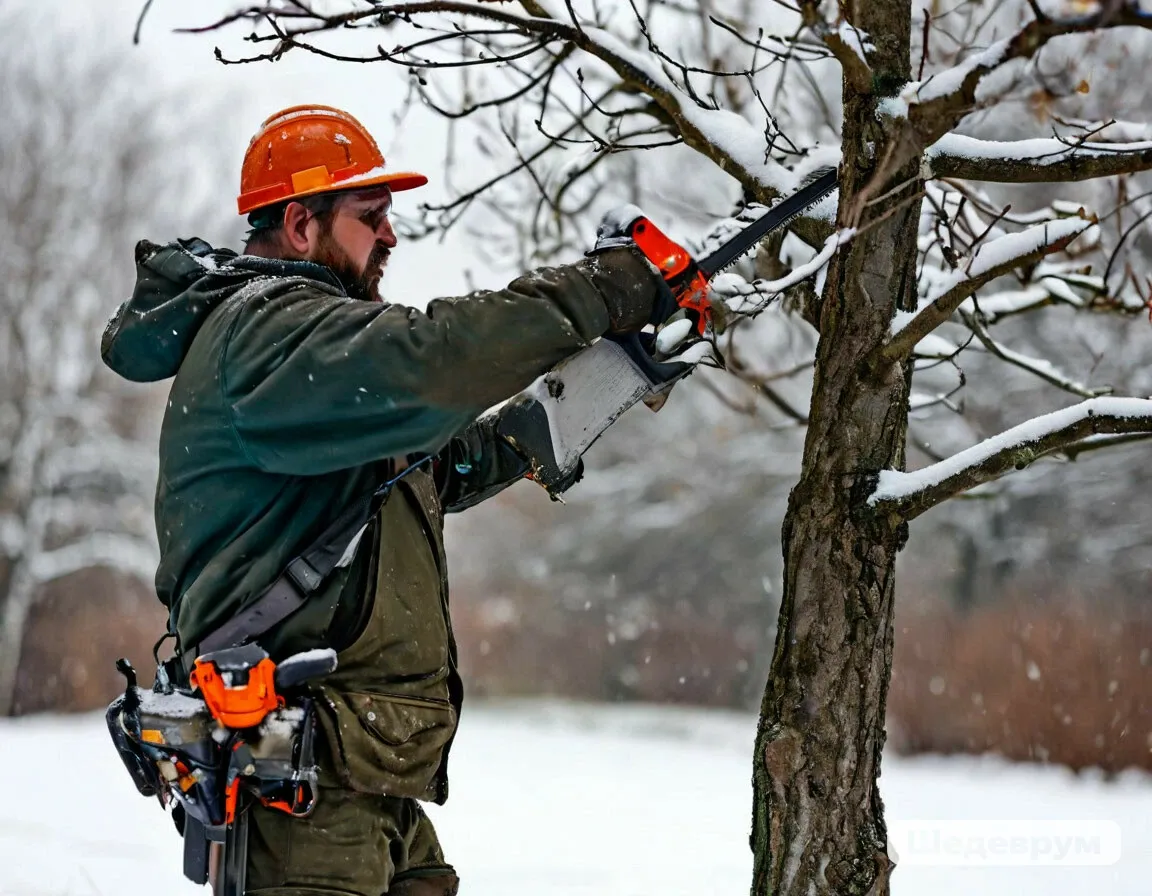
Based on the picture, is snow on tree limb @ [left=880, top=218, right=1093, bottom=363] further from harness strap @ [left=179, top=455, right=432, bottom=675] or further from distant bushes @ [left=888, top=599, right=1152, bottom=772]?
distant bushes @ [left=888, top=599, right=1152, bottom=772]

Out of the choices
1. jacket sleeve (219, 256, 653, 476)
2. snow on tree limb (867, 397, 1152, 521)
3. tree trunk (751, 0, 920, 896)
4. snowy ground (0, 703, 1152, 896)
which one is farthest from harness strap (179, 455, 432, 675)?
snowy ground (0, 703, 1152, 896)

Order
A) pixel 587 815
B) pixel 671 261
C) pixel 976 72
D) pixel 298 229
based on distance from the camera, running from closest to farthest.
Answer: pixel 976 72, pixel 671 261, pixel 298 229, pixel 587 815

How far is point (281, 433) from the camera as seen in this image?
222cm

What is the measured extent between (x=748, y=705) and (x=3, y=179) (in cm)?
1635

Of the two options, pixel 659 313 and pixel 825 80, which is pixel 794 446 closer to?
pixel 825 80

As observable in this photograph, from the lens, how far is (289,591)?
7.39 ft

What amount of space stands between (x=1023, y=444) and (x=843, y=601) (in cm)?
54

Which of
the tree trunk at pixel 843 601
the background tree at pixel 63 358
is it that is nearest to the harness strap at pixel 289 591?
the tree trunk at pixel 843 601

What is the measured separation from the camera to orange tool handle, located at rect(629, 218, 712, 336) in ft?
7.75

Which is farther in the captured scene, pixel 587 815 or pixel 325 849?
pixel 587 815

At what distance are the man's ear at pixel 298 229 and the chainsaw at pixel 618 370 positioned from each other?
60cm

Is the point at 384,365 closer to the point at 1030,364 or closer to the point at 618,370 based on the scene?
the point at 618,370

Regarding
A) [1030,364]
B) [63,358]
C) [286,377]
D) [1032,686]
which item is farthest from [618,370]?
[63,358]

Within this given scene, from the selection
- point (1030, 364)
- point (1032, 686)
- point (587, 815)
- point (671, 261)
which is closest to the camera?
point (671, 261)
